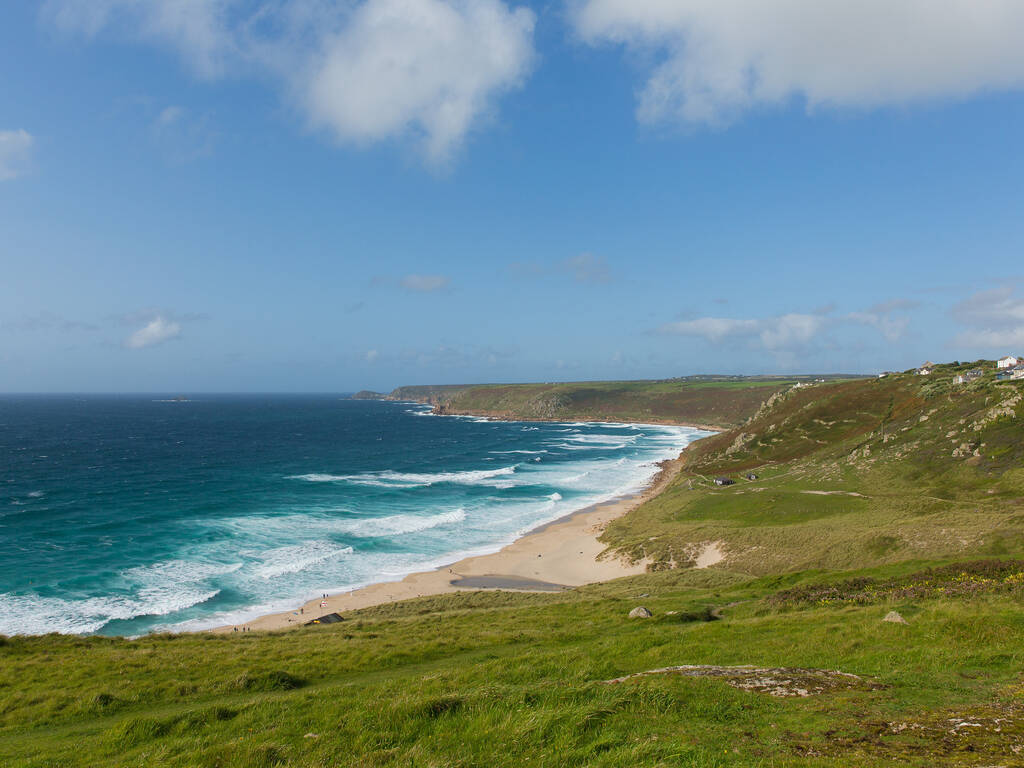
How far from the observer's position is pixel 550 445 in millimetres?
158375

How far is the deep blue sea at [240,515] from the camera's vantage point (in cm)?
4512

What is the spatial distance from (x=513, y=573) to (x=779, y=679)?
42.8 meters

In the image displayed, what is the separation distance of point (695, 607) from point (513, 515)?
50.5 m

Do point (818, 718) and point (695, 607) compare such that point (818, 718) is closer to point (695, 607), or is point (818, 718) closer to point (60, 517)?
point (695, 607)

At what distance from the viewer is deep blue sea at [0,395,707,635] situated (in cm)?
4512

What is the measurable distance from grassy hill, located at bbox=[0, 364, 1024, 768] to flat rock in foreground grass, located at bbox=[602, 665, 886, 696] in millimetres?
94

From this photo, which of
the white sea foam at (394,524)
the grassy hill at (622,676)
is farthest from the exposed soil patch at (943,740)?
the white sea foam at (394,524)

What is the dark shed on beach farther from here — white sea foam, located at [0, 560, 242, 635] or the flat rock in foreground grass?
the flat rock in foreground grass

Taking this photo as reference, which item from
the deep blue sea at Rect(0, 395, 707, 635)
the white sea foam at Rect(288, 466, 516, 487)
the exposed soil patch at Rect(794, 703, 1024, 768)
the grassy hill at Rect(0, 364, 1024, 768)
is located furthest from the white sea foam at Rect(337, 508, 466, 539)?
the exposed soil patch at Rect(794, 703, 1024, 768)

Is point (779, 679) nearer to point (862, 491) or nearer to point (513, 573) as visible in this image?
point (513, 573)

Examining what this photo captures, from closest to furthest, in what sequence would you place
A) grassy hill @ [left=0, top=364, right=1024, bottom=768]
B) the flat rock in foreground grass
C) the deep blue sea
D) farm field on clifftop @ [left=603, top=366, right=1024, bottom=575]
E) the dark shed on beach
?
grassy hill @ [left=0, top=364, right=1024, bottom=768], the flat rock in foreground grass, the dark shed on beach, farm field on clifftop @ [left=603, top=366, right=1024, bottom=575], the deep blue sea

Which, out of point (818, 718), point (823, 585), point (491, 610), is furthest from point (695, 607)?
point (818, 718)

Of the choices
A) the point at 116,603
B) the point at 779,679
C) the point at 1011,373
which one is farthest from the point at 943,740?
the point at 1011,373

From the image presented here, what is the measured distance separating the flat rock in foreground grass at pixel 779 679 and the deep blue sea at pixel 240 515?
39.8m
